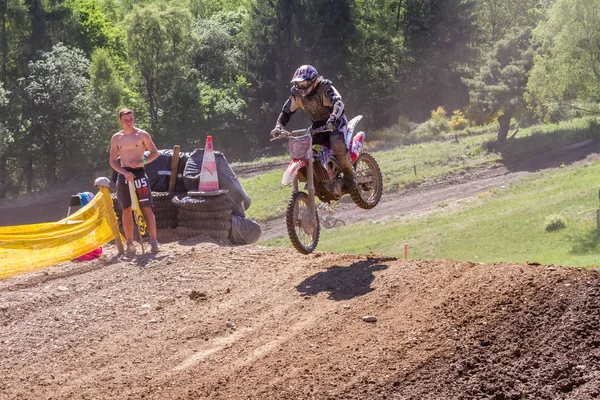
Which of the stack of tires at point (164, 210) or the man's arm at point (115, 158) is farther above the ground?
the man's arm at point (115, 158)

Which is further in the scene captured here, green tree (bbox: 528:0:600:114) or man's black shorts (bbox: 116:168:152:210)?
green tree (bbox: 528:0:600:114)

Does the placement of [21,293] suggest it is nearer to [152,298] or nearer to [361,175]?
[152,298]

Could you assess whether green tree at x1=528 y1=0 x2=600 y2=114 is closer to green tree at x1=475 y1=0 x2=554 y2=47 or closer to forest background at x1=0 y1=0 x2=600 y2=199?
forest background at x1=0 y1=0 x2=600 y2=199

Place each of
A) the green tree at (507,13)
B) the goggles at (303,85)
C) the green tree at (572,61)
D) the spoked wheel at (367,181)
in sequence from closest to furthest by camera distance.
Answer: the goggles at (303,85)
the spoked wheel at (367,181)
the green tree at (572,61)
the green tree at (507,13)

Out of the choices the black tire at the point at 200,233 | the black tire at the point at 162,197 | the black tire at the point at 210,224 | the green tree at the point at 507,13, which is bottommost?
the black tire at the point at 200,233

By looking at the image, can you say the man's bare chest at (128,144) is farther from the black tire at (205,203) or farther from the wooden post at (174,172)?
the wooden post at (174,172)

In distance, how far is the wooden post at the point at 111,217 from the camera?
45.1 ft

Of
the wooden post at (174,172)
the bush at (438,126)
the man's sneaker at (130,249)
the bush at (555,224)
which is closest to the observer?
the man's sneaker at (130,249)

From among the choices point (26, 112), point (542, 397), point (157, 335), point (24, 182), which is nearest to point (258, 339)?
point (157, 335)

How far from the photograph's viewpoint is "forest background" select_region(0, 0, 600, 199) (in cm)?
4900

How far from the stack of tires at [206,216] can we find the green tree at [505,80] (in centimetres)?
3810

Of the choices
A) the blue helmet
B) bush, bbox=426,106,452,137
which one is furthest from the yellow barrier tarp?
bush, bbox=426,106,452,137

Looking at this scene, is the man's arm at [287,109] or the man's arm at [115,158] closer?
the man's arm at [287,109]

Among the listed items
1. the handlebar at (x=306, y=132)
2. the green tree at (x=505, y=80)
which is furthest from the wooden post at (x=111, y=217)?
the green tree at (x=505, y=80)
